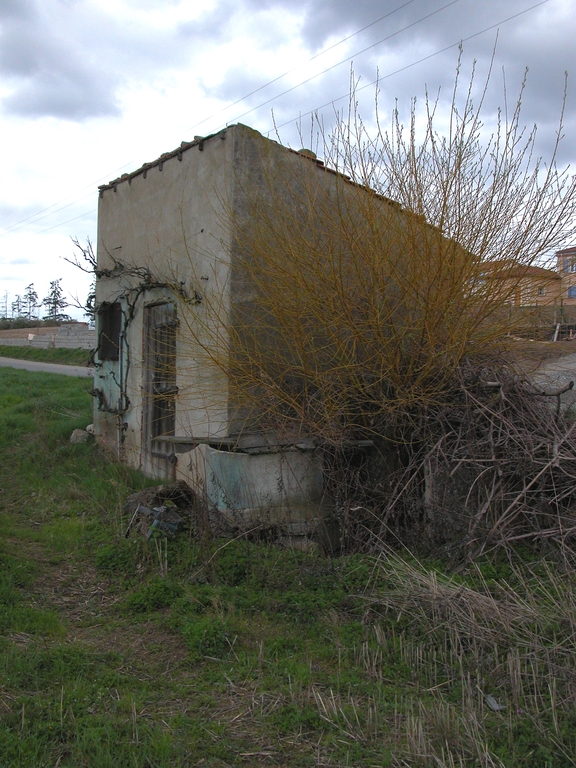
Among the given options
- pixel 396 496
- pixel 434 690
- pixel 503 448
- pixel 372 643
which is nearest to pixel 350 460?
pixel 396 496

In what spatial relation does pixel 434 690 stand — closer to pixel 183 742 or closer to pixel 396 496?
pixel 183 742

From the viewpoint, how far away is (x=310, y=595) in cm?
449

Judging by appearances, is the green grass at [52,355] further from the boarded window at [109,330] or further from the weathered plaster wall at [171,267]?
the weathered plaster wall at [171,267]

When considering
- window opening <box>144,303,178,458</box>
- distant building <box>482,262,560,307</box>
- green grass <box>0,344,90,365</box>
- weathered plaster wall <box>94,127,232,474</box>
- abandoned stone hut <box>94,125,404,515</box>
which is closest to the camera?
distant building <box>482,262,560,307</box>

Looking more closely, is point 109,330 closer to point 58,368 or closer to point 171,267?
point 171,267

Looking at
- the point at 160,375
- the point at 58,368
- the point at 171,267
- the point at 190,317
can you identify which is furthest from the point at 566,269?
the point at 58,368

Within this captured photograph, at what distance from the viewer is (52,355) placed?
98.4 ft

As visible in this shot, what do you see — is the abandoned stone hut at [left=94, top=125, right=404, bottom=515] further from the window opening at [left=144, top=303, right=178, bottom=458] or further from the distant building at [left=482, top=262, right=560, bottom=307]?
the distant building at [left=482, top=262, right=560, bottom=307]

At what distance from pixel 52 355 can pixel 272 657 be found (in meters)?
28.9

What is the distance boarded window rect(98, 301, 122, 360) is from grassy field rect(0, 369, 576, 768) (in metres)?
3.76

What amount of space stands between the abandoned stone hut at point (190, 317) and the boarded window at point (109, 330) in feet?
0.06

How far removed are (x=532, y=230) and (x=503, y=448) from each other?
1895 millimetres

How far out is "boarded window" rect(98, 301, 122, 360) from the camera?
900 centimetres

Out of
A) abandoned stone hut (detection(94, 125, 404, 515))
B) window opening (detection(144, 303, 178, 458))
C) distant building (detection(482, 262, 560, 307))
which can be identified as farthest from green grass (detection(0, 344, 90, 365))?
distant building (detection(482, 262, 560, 307))
